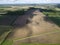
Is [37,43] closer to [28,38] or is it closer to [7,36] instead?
[28,38]

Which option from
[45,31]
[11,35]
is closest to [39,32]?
[45,31]

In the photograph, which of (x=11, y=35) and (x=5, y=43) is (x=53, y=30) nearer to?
(x=11, y=35)

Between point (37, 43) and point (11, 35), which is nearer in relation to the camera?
point (37, 43)

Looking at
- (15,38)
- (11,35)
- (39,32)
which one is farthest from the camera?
(39,32)

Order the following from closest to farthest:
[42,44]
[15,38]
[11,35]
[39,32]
Answer: 1. [42,44]
2. [15,38]
3. [11,35]
4. [39,32]

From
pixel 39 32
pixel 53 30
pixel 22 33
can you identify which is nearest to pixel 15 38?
pixel 22 33

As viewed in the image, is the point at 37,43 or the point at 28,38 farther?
the point at 28,38

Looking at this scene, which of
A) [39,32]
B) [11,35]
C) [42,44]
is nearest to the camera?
[42,44]

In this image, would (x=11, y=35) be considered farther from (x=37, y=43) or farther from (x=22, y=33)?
(x=37, y=43)
